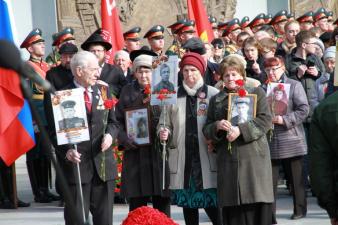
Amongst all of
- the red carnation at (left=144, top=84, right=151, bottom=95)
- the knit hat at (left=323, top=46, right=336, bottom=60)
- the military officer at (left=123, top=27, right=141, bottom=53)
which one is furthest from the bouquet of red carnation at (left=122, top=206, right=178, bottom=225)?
the military officer at (left=123, top=27, right=141, bottom=53)

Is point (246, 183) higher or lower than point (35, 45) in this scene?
lower

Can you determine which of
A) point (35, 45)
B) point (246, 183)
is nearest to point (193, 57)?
point (246, 183)

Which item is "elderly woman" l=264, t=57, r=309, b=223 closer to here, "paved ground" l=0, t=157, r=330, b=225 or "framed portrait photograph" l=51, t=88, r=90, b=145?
"paved ground" l=0, t=157, r=330, b=225

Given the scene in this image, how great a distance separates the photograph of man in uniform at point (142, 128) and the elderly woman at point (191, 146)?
1.20 ft

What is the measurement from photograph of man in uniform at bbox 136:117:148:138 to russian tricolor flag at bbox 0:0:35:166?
104cm

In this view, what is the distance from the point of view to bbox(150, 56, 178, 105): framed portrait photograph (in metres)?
9.07

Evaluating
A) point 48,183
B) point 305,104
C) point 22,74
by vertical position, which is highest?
point 22,74

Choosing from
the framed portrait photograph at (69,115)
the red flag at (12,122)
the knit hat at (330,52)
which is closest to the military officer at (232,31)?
the knit hat at (330,52)

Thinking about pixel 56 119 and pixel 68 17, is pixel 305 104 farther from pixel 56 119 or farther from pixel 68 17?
pixel 68 17

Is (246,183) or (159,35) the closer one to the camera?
(246,183)

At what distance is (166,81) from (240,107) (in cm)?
A: 85

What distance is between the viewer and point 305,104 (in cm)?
1074

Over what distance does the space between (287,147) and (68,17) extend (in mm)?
8913

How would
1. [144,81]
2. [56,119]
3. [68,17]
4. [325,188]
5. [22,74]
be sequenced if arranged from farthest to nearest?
[68,17] → [144,81] → [56,119] → [325,188] → [22,74]
